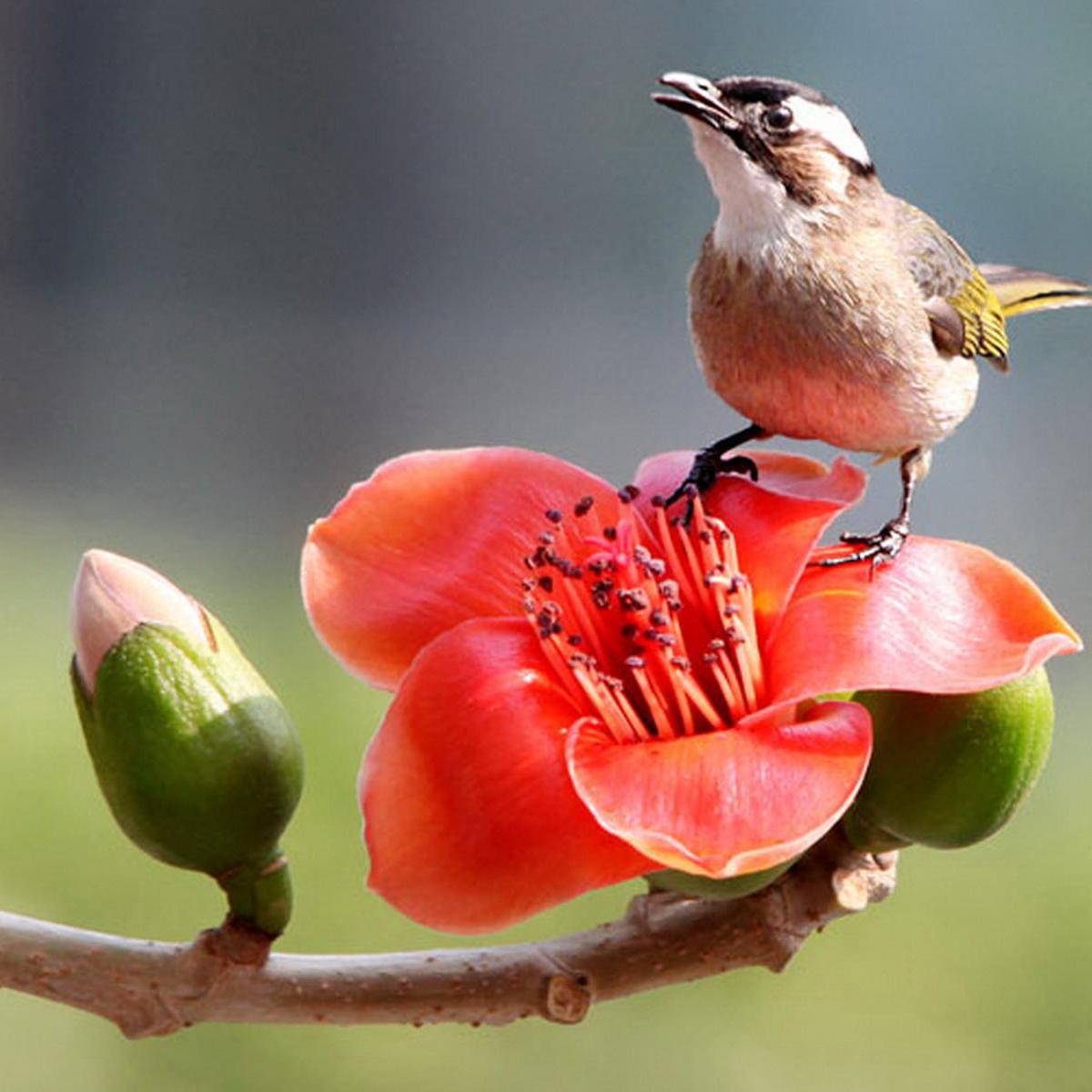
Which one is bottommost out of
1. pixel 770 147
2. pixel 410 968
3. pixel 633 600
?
pixel 410 968

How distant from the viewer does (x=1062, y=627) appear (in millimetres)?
560

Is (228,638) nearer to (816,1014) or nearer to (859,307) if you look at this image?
(859,307)

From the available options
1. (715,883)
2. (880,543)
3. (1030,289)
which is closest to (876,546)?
(880,543)

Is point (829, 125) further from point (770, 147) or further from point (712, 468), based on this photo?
point (712, 468)

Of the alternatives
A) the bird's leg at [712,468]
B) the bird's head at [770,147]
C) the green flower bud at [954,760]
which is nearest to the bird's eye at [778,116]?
the bird's head at [770,147]

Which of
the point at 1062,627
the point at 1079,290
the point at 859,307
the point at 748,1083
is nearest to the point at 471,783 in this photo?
the point at 1062,627

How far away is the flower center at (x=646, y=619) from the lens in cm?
58

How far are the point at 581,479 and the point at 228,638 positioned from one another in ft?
0.40

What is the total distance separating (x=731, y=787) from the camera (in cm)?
52

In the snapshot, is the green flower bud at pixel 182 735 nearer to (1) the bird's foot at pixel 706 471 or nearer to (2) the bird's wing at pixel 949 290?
(1) the bird's foot at pixel 706 471

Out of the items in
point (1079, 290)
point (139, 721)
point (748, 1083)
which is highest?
point (1079, 290)

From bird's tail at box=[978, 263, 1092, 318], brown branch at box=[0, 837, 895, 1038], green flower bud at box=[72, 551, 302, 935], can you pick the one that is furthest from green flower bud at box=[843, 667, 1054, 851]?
bird's tail at box=[978, 263, 1092, 318]

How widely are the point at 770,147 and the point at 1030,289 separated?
0.97 feet

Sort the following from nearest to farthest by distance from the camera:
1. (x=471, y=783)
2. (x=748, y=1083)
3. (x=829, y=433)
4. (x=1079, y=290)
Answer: (x=471, y=783), (x=829, y=433), (x=1079, y=290), (x=748, y=1083)
